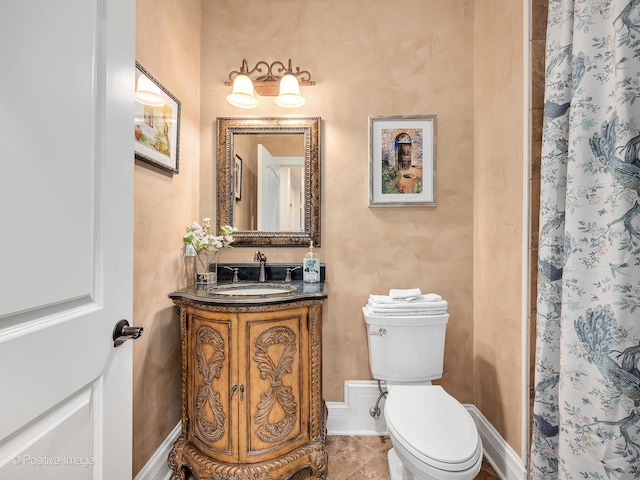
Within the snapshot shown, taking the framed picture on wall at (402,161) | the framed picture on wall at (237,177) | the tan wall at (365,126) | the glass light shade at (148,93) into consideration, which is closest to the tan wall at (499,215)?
the tan wall at (365,126)

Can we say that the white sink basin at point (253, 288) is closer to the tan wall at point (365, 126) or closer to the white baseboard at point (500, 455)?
the tan wall at point (365, 126)

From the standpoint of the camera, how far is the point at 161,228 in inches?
63.1

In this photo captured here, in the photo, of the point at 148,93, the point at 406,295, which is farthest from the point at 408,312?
the point at 148,93

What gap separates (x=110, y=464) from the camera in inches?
30.2

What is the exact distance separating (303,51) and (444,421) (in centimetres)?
214

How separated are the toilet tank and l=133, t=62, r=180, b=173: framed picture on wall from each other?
135cm

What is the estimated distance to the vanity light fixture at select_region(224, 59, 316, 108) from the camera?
187 cm

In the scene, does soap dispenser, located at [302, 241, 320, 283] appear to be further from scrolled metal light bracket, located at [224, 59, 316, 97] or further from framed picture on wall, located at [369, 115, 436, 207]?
scrolled metal light bracket, located at [224, 59, 316, 97]

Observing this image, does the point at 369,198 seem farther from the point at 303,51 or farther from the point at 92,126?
the point at 92,126

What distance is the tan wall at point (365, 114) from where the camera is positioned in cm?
201

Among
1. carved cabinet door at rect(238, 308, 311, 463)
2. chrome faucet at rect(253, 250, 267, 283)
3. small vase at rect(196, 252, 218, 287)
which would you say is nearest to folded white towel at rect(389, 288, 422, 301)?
carved cabinet door at rect(238, 308, 311, 463)

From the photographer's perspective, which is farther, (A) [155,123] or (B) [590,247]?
(A) [155,123]

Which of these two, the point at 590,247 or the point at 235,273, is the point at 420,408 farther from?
the point at 235,273

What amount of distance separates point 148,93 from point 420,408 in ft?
6.00
